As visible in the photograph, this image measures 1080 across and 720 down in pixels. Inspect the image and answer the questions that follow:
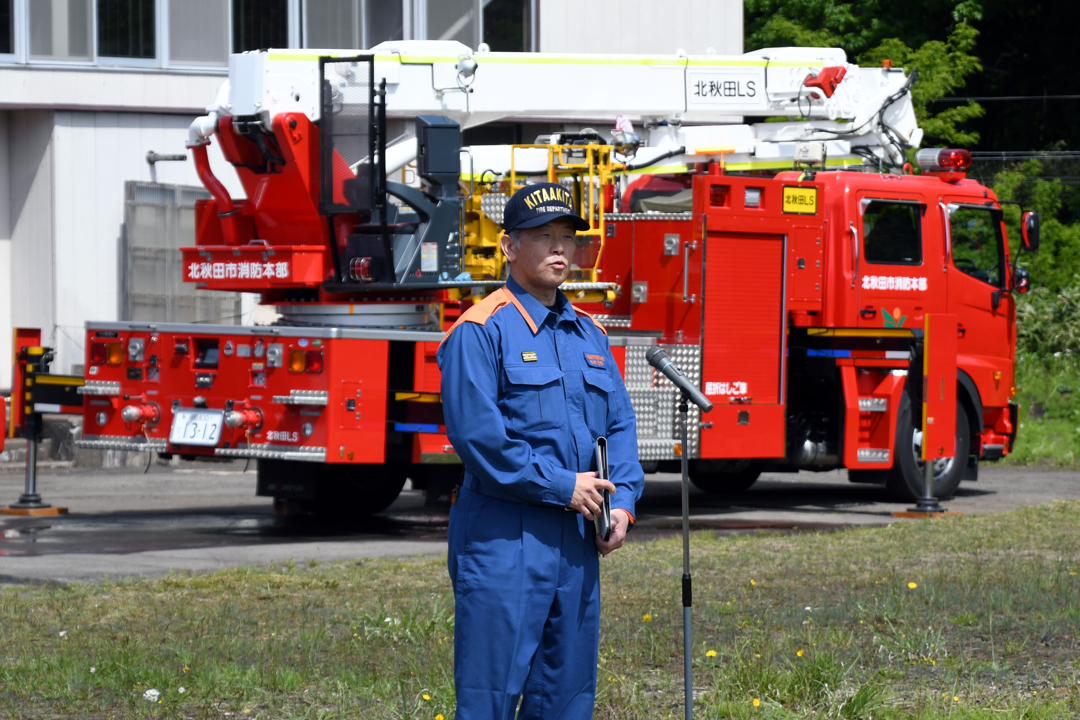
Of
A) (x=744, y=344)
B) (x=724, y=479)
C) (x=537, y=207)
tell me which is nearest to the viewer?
(x=537, y=207)

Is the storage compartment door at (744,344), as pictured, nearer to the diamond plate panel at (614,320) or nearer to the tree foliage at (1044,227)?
the diamond plate panel at (614,320)

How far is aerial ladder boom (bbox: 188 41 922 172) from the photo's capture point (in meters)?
11.8

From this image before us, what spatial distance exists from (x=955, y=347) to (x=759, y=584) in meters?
5.23

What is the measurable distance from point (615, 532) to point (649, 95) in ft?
32.1

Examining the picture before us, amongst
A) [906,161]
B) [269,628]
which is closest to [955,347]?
[906,161]

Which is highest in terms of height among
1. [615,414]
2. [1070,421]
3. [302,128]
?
[302,128]

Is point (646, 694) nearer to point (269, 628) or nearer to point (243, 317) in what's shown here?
point (269, 628)

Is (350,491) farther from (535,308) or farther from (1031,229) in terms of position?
(535,308)

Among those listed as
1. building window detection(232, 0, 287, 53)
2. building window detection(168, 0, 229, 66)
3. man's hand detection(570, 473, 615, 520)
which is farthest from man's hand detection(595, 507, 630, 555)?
building window detection(232, 0, 287, 53)

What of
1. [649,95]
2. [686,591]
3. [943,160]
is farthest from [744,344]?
[686,591]

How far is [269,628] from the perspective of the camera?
7.62 meters

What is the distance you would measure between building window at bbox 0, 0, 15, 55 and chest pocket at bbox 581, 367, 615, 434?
1651 centimetres

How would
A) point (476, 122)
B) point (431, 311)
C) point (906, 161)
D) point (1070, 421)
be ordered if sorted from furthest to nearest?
point (1070, 421)
point (906, 161)
point (476, 122)
point (431, 311)

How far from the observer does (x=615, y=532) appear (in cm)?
453
